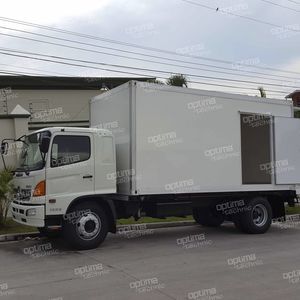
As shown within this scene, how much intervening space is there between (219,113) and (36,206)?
5.03 m

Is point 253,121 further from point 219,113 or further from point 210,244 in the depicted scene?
point 210,244

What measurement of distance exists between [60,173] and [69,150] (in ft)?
1.75

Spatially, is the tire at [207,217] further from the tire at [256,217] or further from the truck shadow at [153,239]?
the tire at [256,217]

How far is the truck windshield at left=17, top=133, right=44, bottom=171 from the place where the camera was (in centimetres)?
1053

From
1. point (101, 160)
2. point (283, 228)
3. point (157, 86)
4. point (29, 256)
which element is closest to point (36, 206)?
point (29, 256)

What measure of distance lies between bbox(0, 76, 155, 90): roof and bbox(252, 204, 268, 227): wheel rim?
1930cm

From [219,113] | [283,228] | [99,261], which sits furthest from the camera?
[283,228]

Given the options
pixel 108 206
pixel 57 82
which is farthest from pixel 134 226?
pixel 57 82

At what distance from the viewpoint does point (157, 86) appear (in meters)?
11.5

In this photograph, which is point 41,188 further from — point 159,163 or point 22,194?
point 159,163

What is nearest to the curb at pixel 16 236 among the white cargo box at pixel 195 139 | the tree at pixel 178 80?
the white cargo box at pixel 195 139

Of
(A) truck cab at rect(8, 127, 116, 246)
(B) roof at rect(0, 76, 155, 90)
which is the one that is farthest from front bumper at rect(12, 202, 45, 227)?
(B) roof at rect(0, 76, 155, 90)

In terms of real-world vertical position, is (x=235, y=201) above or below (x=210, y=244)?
above

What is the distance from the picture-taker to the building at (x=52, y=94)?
Answer: 30875 mm
